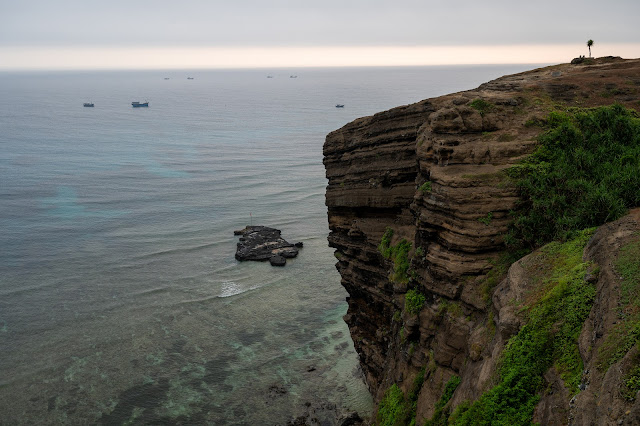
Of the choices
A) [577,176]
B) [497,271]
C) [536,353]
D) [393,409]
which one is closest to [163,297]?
[393,409]

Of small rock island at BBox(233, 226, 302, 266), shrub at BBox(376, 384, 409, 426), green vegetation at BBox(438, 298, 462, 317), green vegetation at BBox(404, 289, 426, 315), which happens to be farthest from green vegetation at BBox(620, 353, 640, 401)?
small rock island at BBox(233, 226, 302, 266)

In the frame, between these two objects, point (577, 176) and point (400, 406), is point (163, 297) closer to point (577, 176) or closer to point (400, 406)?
point (400, 406)

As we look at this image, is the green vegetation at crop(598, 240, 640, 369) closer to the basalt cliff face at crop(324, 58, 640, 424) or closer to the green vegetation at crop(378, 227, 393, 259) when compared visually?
the basalt cliff face at crop(324, 58, 640, 424)

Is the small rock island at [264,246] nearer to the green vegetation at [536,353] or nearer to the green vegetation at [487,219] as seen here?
the green vegetation at [487,219]

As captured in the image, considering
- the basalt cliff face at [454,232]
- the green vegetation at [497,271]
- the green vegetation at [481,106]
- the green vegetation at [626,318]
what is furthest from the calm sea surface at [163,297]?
the green vegetation at [626,318]

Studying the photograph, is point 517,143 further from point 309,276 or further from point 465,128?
point 309,276

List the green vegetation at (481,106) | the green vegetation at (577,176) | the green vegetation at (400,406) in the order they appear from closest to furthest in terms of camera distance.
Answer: the green vegetation at (577,176), the green vegetation at (400,406), the green vegetation at (481,106)
